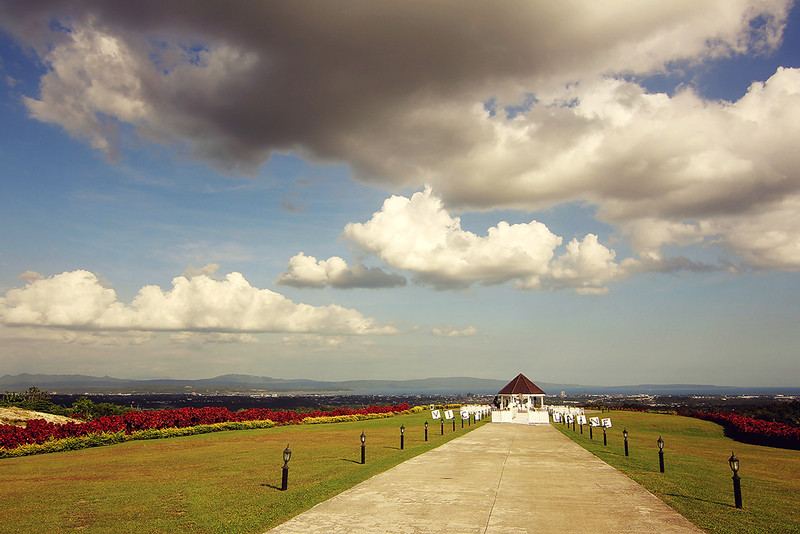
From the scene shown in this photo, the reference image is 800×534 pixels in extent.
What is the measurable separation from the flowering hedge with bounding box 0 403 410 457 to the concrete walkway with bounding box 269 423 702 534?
19.0 metres

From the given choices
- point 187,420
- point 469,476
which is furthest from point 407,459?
point 187,420

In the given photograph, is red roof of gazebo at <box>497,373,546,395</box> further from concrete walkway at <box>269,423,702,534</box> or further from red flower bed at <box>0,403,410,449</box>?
concrete walkway at <box>269,423,702,534</box>

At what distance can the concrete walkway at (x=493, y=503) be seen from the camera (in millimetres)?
8953

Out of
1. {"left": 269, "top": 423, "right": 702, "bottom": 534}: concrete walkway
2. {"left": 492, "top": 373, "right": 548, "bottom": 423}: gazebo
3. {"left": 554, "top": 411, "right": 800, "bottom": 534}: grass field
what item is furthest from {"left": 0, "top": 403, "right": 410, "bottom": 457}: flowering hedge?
{"left": 554, "top": 411, "right": 800, "bottom": 534}: grass field

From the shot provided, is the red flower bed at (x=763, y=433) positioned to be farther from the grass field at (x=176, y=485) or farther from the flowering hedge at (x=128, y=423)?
the flowering hedge at (x=128, y=423)

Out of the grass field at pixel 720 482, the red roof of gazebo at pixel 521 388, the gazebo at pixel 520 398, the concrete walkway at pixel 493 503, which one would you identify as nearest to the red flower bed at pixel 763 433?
the grass field at pixel 720 482

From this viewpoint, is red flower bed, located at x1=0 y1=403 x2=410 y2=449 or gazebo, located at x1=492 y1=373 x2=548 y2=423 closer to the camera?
red flower bed, located at x1=0 y1=403 x2=410 y2=449

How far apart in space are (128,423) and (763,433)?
130 feet

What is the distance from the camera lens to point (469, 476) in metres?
14.2

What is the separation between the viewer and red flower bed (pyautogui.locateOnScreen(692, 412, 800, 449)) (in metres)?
30.1

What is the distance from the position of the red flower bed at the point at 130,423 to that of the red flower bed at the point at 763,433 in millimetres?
33718

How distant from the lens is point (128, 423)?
2936 centimetres

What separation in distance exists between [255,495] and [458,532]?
5.50 meters

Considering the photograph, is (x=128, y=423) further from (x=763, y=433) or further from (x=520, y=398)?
(x=763, y=433)
